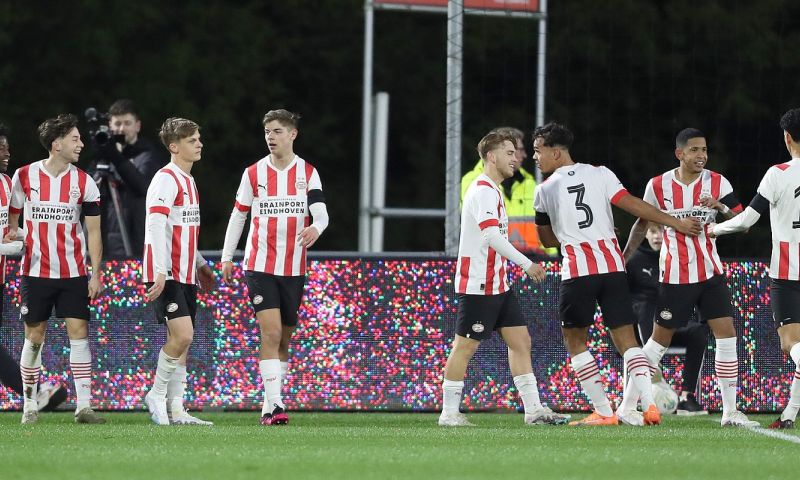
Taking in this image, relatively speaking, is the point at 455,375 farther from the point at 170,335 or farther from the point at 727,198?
the point at 727,198

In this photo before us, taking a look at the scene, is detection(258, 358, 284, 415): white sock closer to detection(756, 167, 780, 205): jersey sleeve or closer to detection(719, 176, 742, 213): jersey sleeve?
detection(719, 176, 742, 213): jersey sleeve

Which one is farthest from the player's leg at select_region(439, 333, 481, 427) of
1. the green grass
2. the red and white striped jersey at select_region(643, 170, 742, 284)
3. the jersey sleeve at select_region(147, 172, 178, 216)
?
the jersey sleeve at select_region(147, 172, 178, 216)

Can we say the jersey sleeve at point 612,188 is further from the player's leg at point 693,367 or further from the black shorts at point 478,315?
the player's leg at point 693,367

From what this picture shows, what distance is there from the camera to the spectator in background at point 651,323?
35.0ft

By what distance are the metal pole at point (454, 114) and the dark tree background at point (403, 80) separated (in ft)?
11.5

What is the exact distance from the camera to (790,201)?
355 inches

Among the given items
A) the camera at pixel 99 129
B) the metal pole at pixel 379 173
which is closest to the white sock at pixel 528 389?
the camera at pixel 99 129

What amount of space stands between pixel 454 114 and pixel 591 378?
2864mm

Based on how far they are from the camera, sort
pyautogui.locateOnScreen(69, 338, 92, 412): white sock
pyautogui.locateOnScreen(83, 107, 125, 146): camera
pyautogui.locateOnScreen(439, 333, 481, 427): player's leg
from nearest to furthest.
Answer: pyautogui.locateOnScreen(439, 333, 481, 427): player's leg → pyautogui.locateOnScreen(69, 338, 92, 412): white sock → pyautogui.locateOnScreen(83, 107, 125, 146): camera

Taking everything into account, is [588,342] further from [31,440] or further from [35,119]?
[35,119]

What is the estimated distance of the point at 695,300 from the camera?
940 centimetres

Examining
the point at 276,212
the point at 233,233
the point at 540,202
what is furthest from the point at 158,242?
the point at 540,202

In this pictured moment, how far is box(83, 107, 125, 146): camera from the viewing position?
11.0 meters

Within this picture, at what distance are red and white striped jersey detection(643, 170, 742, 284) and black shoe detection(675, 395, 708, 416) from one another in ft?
4.81
